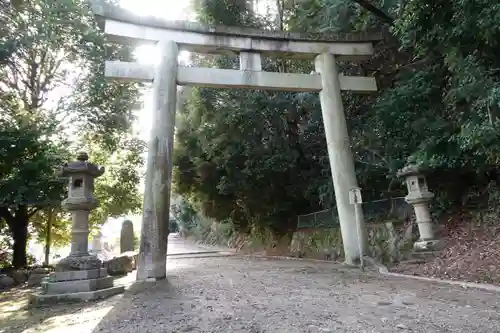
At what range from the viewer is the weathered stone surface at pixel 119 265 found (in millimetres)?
9461

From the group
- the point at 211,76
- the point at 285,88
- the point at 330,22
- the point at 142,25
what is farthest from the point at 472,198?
the point at 142,25

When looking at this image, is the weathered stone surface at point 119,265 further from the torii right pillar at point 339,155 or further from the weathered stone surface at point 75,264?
the torii right pillar at point 339,155

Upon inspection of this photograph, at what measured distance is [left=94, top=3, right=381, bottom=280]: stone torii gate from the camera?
23.2 ft

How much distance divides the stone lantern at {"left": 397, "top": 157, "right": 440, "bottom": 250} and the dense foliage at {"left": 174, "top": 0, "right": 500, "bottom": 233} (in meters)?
0.38

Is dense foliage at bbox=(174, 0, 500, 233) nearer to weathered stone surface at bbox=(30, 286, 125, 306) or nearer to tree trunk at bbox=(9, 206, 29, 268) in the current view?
tree trunk at bbox=(9, 206, 29, 268)

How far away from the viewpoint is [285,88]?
349 inches

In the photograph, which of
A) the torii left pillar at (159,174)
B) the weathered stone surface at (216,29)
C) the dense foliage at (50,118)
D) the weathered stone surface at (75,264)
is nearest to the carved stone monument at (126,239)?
the dense foliage at (50,118)

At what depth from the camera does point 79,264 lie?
631 cm

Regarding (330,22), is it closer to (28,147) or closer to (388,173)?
(388,173)

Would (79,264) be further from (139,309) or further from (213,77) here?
(213,77)

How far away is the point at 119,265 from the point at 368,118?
315 inches

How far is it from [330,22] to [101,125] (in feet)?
26.3

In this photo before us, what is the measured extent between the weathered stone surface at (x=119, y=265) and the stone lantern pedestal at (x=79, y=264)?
9.42ft

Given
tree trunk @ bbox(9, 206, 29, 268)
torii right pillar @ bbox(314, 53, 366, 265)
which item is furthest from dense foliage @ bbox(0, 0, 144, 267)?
torii right pillar @ bbox(314, 53, 366, 265)
